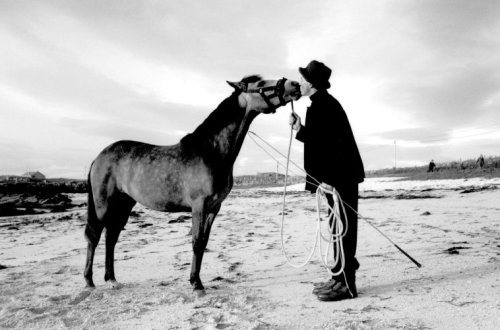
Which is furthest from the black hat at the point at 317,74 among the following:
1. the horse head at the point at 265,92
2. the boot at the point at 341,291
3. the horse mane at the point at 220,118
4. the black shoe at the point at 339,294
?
the black shoe at the point at 339,294

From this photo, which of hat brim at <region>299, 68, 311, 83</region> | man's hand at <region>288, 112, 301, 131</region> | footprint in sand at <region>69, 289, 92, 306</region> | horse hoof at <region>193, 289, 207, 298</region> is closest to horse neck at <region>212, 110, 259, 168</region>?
man's hand at <region>288, 112, 301, 131</region>

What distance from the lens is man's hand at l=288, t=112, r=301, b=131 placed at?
143 inches

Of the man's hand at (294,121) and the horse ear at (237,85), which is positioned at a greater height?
the horse ear at (237,85)

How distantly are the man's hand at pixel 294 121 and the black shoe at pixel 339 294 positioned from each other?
1692 millimetres

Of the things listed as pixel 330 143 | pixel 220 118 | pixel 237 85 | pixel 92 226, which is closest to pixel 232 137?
pixel 220 118

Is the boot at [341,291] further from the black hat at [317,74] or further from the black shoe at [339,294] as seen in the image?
the black hat at [317,74]

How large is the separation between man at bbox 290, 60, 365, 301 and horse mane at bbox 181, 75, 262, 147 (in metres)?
0.77

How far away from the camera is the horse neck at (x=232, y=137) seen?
400cm

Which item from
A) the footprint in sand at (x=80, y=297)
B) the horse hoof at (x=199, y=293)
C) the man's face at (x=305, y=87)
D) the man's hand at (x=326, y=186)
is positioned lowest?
the footprint in sand at (x=80, y=297)

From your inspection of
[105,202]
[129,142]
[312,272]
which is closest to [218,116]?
[129,142]

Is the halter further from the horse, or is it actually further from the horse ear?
the horse ear

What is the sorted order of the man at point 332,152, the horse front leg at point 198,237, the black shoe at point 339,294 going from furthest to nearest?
the horse front leg at point 198,237 < the man at point 332,152 < the black shoe at point 339,294

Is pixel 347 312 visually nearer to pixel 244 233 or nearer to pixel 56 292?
pixel 56 292

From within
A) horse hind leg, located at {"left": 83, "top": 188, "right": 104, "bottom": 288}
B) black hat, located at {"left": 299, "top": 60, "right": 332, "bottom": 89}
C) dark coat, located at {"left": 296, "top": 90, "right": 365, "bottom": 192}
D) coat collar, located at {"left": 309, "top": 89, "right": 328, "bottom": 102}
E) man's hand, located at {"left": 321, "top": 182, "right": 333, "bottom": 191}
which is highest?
black hat, located at {"left": 299, "top": 60, "right": 332, "bottom": 89}
